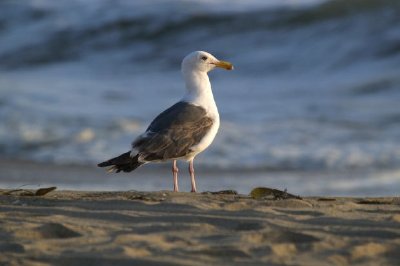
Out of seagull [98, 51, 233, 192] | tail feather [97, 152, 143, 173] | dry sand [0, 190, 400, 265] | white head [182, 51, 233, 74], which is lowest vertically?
dry sand [0, 190, 400, 265]

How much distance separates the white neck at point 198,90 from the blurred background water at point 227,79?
2804mm

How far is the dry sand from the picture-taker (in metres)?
3.99

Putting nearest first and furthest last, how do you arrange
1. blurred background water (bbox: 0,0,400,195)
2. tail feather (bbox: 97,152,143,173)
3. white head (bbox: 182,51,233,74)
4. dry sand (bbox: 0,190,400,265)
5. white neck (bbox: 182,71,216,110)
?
1. dry sand (bbox: 0,190,400,265)
2. tail feather (bbox: 97,152,143,173)
3. white neck (bbox: 182,71,216,110)
4. white head (bbox: 182,51,233,74)
5. blurred background water (bbox: 0,0,400,195)

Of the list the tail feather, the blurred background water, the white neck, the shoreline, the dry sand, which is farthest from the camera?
the blurred background water

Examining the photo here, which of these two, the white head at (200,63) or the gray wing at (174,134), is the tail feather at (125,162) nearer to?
the gray wing at (174,134)

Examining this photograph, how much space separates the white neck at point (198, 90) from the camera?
23.2ft

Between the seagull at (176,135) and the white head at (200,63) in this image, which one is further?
the white head at (200,63)

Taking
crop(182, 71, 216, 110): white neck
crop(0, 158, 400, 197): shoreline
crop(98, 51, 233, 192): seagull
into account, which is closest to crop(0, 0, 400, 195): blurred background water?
crop(0, 158, 400, 197): shoreline

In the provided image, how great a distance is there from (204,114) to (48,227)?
2533mm

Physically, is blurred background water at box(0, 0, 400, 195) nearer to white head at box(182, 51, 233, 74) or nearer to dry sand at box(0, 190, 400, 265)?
white head at box(182, 51, 233, 74)

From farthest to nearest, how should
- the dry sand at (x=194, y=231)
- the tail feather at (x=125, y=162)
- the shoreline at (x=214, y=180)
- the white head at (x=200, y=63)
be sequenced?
1. the shoreline at (x=214, y=180)
2. the white head at (x=200, y=63)
3. the tail feather at (x=125, y=162)
4. the dry sand at (x=194, y=231)

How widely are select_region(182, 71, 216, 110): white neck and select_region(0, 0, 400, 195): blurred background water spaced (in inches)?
110

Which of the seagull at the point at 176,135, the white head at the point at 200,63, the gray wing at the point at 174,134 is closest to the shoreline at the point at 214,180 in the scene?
the white head at the point at 200,63

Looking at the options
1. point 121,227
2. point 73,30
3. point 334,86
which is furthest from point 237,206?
point 73,30
